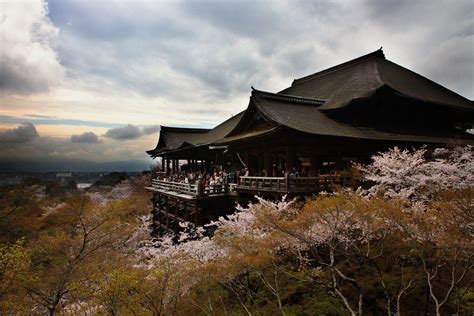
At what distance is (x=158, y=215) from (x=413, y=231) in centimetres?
2480

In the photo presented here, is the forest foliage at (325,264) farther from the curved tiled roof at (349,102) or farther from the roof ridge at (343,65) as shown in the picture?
the roof ridge at (343,65)

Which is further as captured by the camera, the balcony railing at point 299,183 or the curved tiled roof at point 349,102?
the curved tiled roof at point 349,102

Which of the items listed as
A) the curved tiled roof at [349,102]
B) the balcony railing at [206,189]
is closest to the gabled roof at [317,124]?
the curved tiled roof at [349,102]

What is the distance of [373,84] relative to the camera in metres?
19.6

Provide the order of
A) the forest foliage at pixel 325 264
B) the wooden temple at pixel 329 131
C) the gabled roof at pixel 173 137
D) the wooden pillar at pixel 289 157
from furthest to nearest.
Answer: the gabled roof at pixel 173 137 → the wooden temple at pixel 329 131 → the wooden pillar at pixel 289 157 → the forest foliage at pixel 325 264

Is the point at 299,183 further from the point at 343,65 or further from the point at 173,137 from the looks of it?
the point at 173,137

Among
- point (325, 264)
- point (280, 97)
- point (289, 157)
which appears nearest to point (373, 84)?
Result: point (280, 97)

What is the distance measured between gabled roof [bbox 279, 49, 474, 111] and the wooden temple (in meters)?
0.11

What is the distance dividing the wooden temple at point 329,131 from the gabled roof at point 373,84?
0.37 ft

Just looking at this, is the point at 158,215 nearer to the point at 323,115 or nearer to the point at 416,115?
the point at 323,115

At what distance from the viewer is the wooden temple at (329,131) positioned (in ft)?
48.6

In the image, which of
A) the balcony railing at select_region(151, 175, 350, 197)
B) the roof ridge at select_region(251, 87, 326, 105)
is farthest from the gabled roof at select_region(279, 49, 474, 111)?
the balcony railing at select_region(151, 175, 350, 197)

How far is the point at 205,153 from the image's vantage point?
28594 millimetres

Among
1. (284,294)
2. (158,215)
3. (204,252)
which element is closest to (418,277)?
(284,294)
